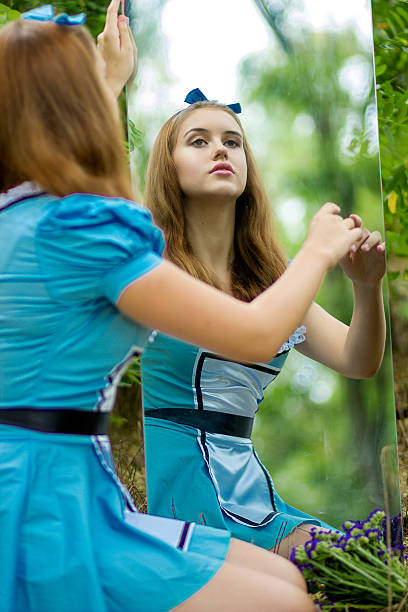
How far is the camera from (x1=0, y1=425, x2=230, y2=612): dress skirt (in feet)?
3.93

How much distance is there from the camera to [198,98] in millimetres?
2133

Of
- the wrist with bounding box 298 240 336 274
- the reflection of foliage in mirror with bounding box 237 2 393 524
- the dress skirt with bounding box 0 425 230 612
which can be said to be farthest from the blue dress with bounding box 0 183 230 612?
the reflection of foliage in mirror with bounding box 237 2 393 524

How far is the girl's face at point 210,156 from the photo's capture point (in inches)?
80.5

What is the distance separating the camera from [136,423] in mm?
4266

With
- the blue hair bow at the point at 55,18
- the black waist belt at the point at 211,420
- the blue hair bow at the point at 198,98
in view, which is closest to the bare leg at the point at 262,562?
the black waist belt at the point at 211,420

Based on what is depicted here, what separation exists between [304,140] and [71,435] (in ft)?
3.93

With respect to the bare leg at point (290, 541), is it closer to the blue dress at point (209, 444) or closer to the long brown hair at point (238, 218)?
the blue dress at point (209, 444)

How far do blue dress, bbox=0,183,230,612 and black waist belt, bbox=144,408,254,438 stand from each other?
27.9 inches

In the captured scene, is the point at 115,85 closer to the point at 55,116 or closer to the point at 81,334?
the point at 55,116

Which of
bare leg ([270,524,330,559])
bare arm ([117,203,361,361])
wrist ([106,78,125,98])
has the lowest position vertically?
bare leg ([270,524,330,559])

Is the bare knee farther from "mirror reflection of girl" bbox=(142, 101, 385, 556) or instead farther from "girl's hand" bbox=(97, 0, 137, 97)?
"girl's hand" bbox=(97, 0, 137, 97)

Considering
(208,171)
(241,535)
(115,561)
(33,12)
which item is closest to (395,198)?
(208,171)

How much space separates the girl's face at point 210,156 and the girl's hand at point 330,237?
56cm

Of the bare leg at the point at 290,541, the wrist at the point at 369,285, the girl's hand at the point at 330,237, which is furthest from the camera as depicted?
the wrist at the point at 369,285
